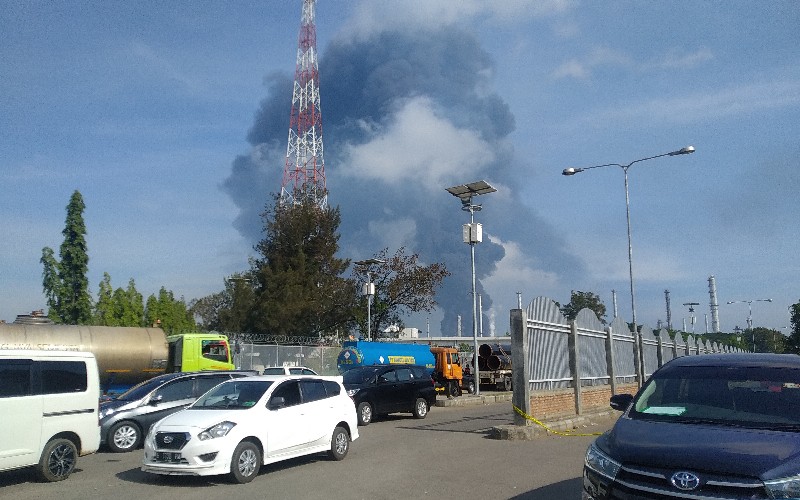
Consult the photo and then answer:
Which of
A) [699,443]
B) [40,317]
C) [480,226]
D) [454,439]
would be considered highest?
[480,226]

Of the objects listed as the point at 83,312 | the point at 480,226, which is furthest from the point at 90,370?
the point at 83,312

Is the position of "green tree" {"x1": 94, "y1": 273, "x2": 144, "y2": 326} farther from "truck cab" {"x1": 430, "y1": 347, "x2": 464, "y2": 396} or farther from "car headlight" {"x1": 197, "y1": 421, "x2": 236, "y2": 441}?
"car headlight" {"x1": 197, "y1": 421, "x2": 236, "y2": 441}

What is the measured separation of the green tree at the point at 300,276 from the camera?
45.1 meters

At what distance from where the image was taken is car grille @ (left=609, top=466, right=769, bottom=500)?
468cm

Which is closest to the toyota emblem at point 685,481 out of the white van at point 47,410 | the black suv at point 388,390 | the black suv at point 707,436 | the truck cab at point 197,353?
the black suv at point 707,436

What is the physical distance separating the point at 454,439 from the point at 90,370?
8017 mm

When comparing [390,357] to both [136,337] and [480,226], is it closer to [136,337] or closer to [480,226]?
[480,226]

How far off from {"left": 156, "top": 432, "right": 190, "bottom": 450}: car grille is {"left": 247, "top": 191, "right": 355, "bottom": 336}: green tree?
33944mm

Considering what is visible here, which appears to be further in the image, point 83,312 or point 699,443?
point 83,312

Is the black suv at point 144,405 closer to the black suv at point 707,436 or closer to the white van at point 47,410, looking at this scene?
the white van at point 47,410

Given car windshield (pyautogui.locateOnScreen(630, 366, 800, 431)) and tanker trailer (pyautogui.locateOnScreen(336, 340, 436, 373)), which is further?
tanker trailer (pyautogui.locateOnScreen(336, 340, 436, 373))

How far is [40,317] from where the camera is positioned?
22438 mm

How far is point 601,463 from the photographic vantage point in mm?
5508

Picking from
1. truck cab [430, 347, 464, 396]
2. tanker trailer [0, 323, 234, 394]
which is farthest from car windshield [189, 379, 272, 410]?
truck cab [430, 347, 464, 396]
